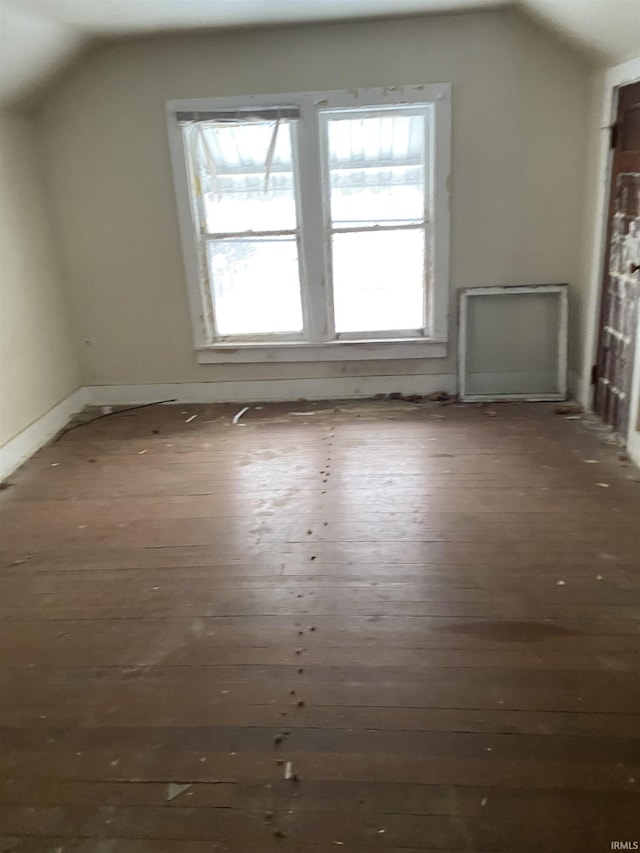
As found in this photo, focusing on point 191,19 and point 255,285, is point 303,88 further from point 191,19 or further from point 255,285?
point 255,285

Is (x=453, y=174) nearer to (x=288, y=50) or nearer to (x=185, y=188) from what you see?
(x=288, y=50)

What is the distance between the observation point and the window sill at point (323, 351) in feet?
14.3

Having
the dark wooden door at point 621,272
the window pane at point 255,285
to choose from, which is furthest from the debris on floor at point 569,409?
the window pane at point 255,285

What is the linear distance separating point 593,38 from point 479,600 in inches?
110

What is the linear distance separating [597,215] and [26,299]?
10.8 ft

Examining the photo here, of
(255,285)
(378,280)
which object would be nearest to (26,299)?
(255,285)

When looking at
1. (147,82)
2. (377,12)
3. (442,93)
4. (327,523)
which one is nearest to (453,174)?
(442,93)

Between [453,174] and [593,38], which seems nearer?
[593,38]

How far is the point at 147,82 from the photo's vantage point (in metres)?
3.97

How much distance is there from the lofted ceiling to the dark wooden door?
0.33 m

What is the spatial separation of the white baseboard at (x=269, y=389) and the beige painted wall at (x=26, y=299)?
36cm

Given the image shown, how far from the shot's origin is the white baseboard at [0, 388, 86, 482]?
374 centimetres

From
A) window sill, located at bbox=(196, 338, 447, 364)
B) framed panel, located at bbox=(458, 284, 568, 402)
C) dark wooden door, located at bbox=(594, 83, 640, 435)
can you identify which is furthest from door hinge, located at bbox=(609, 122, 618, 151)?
window sill, located at bbox=(196, 338, 447, 364)

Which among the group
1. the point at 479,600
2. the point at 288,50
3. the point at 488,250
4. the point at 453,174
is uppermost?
the point at 288,50
